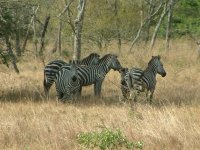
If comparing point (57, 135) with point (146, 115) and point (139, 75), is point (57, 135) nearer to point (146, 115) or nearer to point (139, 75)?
point (146, 115)

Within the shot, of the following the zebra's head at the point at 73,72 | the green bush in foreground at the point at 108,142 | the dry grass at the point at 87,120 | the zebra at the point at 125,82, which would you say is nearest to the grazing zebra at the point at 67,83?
the zebra's head at the point at 73,72

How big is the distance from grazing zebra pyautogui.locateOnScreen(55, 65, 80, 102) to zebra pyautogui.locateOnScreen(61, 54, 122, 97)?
1.74 feet

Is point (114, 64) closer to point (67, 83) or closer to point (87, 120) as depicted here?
point (67, 83)

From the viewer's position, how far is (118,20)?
34.2m

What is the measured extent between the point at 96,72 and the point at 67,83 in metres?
1.58

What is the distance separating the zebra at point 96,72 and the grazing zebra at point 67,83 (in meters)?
0.53

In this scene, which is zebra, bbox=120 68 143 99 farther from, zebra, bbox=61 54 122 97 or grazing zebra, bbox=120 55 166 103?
zebra, bbox=61 54 122 97

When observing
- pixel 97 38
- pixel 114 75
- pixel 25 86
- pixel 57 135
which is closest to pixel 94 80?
pixel 25 86

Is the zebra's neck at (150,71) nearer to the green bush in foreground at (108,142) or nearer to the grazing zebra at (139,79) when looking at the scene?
the grazing zebra at (139,79)

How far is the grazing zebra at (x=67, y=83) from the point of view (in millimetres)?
13906

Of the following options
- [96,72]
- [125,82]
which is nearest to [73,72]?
[96,72]

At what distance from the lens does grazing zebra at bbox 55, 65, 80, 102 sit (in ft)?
45.6

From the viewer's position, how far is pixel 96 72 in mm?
15266

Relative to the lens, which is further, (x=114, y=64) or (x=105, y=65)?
(x=114, y=64)
